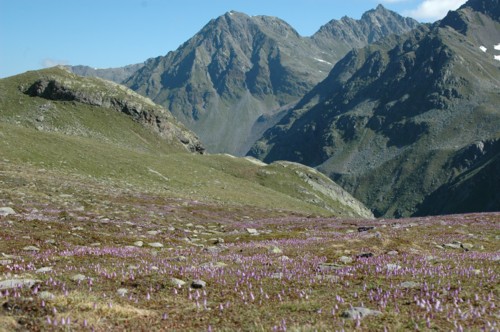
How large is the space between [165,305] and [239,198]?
6511 cm

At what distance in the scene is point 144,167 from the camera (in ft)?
250

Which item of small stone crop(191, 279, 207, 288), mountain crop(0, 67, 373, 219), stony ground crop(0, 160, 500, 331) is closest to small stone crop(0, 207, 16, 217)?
stony ground crop(0, 160, 500, 331)

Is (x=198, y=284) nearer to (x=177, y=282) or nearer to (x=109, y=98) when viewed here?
(x=177, y=282)

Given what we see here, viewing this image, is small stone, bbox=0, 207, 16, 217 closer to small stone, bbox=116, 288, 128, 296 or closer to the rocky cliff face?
small stone, bbox=116, 288, 128, 296

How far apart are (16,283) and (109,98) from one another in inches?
5031

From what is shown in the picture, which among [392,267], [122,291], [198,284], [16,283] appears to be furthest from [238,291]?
[392,267]

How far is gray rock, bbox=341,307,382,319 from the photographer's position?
7.10 meters

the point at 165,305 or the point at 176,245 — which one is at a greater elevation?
the point at 165,305

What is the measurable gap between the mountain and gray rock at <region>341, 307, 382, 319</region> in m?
34.3

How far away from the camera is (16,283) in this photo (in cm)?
898

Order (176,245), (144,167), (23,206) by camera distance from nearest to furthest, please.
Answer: (176,245)
(23,206)
(144,167)

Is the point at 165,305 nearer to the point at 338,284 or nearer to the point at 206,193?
the point at 338,284

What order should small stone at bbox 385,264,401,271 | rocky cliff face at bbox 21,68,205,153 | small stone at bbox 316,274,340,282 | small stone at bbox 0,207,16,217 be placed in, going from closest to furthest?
small stone at bbox 316,274,340,282, small stone at bbox 385,264,401,271, small stone at bbox 0,207,16,217, rocky cliff face at bbox 21,68,205,153

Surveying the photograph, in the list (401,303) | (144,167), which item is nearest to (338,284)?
(401,303)
